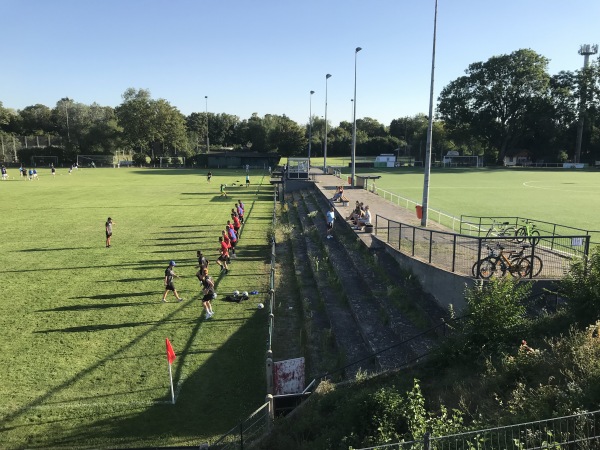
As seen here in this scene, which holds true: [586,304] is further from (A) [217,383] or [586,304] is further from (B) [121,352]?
(B) [121,352]

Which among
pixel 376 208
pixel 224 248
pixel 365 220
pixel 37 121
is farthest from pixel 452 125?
pixel 37 121

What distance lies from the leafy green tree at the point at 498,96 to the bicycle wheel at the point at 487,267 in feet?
266

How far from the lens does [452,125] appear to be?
88062 mm

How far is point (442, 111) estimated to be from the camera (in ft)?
287

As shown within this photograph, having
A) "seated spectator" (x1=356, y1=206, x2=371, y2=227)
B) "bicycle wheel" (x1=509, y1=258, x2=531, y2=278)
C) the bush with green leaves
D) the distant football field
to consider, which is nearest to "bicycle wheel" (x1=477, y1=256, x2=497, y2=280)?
"bicycle wheel" (x1=509, y1=258, x2=531, y2=278)

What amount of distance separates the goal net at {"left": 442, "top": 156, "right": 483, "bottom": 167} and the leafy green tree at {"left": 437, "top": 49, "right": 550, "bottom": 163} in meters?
4.52

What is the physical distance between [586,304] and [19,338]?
13.3m

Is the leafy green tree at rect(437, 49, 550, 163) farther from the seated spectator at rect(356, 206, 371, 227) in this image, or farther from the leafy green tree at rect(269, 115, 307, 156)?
the seated spectator at rect(356, 206, 371, 227)

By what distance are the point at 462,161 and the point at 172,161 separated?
63896 millimetres

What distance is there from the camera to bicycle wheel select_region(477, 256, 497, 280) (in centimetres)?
1058

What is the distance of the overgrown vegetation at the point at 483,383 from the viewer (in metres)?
6.12

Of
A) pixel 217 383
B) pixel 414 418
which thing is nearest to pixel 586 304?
pixel 414 418

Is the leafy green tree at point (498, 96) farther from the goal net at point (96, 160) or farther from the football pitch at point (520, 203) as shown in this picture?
the goal net at point (96, 160)

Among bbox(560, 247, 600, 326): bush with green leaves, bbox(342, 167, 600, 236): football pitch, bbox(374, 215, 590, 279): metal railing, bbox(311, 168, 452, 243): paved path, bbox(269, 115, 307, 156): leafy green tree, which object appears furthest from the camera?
bbox(269, 115, 307, 156): leafy green tree
